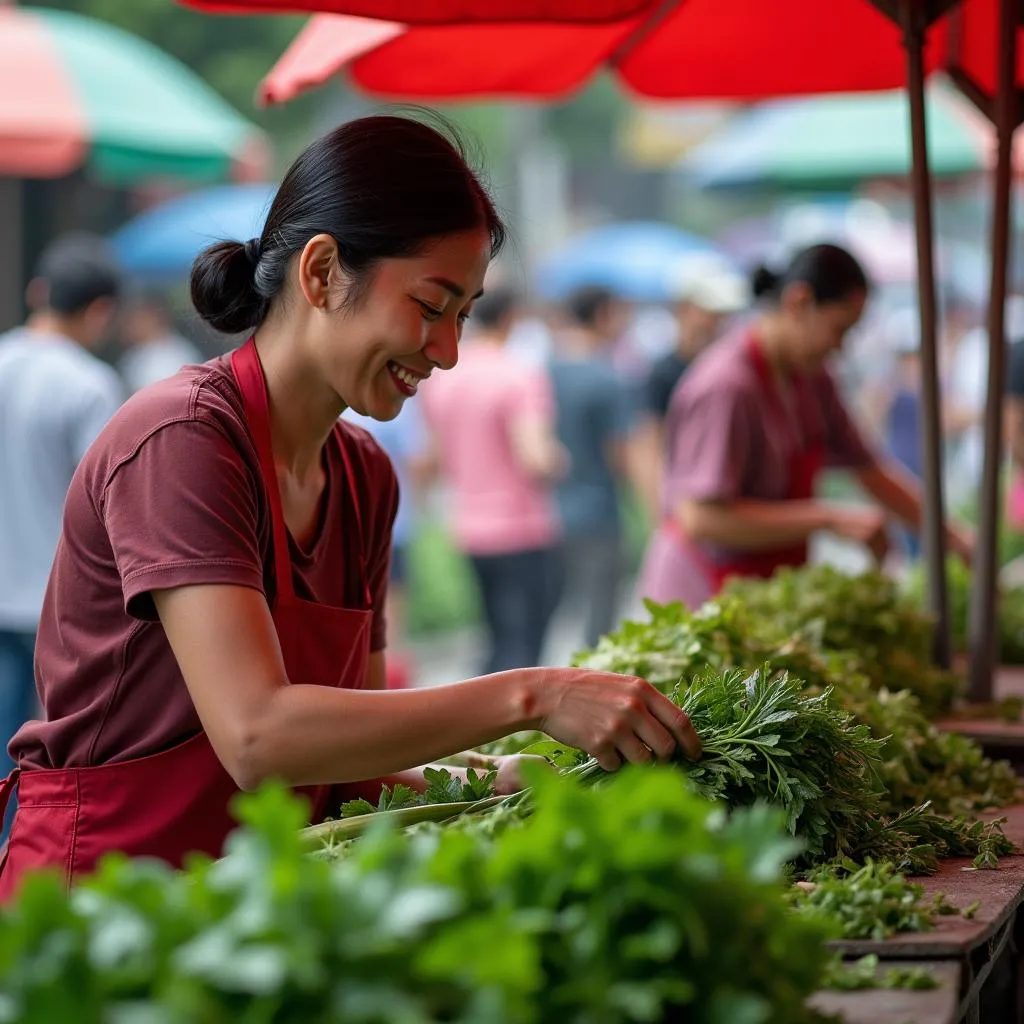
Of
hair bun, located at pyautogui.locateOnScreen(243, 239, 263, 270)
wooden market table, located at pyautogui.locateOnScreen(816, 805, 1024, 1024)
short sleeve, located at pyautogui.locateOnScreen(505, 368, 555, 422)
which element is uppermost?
hair bun, located at pyautogui.locateOnScreen(243, 239, 263, 270)

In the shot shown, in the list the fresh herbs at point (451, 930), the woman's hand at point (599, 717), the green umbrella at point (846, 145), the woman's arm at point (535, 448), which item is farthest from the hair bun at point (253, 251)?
the green umbrella at point (846, 145)

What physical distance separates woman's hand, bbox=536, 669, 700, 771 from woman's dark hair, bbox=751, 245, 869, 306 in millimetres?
2809

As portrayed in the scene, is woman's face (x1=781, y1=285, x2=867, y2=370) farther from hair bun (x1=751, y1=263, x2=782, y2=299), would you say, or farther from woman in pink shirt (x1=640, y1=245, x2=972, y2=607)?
hair bun (x1=751, y1=263, x2=782, y2=299)

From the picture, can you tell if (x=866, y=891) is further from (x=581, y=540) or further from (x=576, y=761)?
(x=581, y=540)

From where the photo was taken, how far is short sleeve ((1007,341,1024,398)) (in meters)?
6.14

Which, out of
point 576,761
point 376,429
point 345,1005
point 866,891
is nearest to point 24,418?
point 376,429

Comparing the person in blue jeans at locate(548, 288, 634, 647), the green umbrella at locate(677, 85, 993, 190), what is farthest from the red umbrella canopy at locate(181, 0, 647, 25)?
the person in blue jeans at locate(548, 288, 634, 647)

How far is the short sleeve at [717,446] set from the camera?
181 inches

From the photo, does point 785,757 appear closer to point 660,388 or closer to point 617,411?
point 660,388

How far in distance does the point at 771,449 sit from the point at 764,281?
0.53 m

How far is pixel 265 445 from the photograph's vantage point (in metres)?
2.19

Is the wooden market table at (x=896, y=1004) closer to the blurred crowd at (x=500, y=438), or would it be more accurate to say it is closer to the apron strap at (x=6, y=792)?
the apron strap at (x=6, y=792)

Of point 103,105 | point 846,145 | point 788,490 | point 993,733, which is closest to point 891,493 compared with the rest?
point 788,490

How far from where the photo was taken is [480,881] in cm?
135
